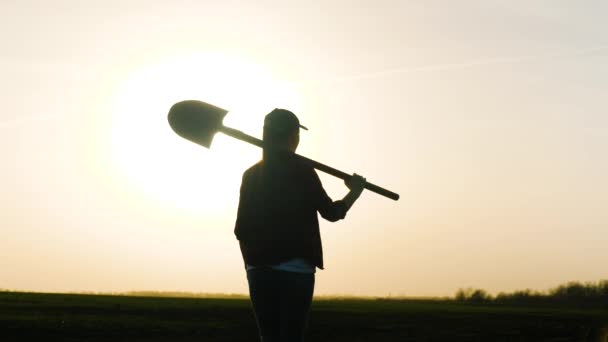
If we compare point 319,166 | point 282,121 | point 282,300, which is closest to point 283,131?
point 282,121

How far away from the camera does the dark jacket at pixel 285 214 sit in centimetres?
473

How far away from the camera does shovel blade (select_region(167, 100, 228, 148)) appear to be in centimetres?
551

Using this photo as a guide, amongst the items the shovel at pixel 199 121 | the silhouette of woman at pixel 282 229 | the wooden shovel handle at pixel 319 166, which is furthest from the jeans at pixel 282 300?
the shovel at pixel 199 121

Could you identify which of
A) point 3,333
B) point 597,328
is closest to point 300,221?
point 597,328

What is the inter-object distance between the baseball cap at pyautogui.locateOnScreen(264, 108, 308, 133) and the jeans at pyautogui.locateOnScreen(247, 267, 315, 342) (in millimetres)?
853

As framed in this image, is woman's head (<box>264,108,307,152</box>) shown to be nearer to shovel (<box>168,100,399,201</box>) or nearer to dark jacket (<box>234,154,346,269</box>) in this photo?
dark jacket (<box>234,154,346,269</box>)

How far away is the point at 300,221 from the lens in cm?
480

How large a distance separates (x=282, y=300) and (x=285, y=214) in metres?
0.51

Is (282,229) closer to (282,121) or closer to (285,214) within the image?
(285,214)

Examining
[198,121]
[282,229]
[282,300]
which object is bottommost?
[282,300]

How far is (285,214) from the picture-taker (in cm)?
479

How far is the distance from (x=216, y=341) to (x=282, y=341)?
10059mm

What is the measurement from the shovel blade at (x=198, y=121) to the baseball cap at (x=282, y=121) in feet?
2.14

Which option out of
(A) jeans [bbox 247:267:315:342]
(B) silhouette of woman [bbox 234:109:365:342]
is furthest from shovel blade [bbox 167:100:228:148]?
(A) jeans [bbox 247:267:315:342]
